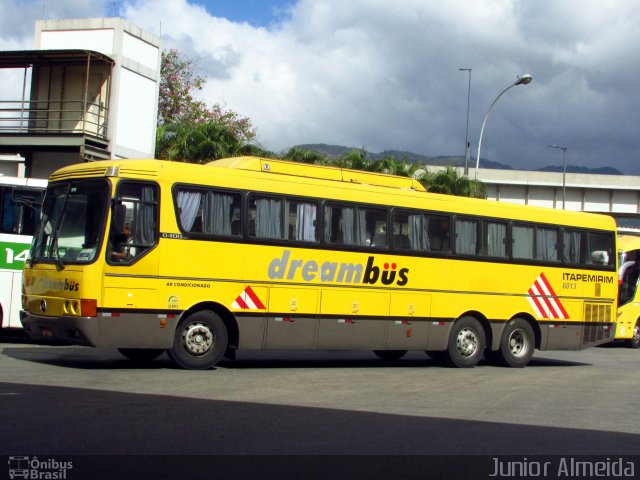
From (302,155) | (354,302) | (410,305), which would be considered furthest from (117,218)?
(302,155)

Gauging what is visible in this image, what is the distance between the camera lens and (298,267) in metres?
15.4

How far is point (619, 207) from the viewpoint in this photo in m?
60.0

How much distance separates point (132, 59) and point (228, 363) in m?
18.3

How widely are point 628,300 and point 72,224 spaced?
20.0 meters

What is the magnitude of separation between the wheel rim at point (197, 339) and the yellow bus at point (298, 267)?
0.02m

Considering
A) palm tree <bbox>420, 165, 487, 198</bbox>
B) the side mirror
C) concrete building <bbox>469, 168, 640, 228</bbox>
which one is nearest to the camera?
the side mirror

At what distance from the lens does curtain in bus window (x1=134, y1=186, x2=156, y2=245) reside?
1359 centimetres

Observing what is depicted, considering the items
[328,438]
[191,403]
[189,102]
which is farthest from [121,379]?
[189,102]

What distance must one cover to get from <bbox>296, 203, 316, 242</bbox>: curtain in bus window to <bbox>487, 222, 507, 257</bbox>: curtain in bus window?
14.6 ft

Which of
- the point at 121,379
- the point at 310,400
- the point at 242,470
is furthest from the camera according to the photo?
the point at 121,379

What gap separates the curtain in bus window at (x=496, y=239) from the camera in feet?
60.1

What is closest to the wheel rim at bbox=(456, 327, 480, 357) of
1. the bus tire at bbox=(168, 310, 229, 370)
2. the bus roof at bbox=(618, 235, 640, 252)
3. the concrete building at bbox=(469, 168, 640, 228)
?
the bus tire at bbox=(168, 310, 229, 370)

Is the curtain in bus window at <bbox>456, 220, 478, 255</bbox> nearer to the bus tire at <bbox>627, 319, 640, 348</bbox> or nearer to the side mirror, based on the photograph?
the side mirror

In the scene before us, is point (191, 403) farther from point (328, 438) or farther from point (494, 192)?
point (494, 192)
